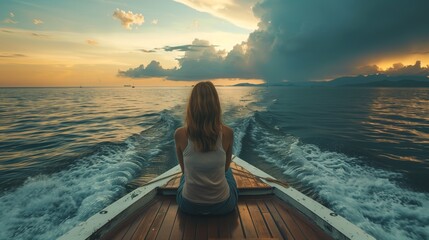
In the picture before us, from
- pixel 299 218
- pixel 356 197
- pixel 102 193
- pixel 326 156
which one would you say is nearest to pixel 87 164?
pixel 102 193

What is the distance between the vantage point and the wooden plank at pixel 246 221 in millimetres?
3116

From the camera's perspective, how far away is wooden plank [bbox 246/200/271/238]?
3.15 meters

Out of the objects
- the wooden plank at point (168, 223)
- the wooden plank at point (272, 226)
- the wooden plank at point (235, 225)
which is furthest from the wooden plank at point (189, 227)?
the wooden plank at point (272, 226)

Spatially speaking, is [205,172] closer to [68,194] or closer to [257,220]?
[257,220]

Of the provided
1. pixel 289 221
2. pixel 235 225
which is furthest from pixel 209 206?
pixel 289 221

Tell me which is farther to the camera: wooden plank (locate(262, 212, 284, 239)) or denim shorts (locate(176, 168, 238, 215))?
denim shorts (locate(176, 168, 238, 215))

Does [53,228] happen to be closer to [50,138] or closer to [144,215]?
[144,215]

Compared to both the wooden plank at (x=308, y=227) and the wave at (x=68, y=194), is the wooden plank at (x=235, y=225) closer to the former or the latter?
the wooden plank at (x=308, y=227)

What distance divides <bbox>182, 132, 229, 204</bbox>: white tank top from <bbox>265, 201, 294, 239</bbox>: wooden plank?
38.8 inches

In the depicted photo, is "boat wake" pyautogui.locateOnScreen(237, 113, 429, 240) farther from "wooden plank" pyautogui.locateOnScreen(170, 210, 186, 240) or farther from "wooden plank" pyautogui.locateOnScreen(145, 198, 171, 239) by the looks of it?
"wooden plank" pyautogui.locateOnScreen(145, 198, 171, 239)

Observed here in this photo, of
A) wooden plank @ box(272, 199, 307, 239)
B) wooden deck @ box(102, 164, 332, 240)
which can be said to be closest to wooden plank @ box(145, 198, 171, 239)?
wooden deck @ box(102, 164, 332, 240)

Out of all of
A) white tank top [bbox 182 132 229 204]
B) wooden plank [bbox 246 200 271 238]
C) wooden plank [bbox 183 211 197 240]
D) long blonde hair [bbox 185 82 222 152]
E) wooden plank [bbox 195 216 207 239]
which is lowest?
wooden plank [bbox 246 200 271 238]

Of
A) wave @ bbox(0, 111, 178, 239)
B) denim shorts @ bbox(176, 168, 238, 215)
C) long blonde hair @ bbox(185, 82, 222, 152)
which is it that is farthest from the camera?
wave @ bbox(0, 111, 178, 239)

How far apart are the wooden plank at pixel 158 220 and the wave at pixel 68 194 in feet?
8.94
